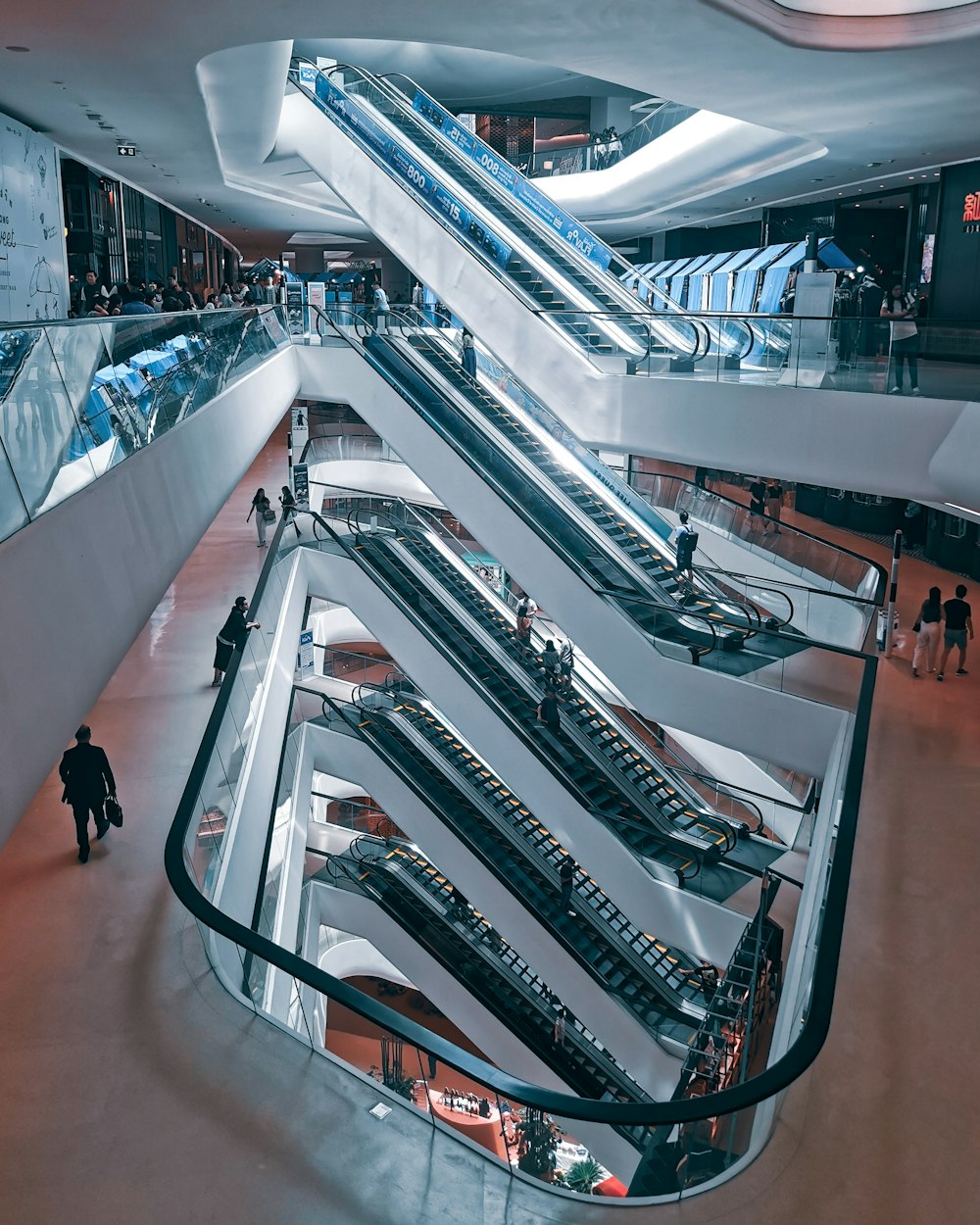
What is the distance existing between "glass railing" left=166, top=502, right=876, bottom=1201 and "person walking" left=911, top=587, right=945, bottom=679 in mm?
Answer: 3906

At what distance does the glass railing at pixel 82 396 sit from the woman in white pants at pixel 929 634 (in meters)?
8.15

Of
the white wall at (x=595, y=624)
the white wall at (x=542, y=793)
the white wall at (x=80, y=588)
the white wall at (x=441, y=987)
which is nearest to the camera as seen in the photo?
the white wall at (x=80, y=588)

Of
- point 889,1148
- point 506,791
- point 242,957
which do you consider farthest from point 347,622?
point 889,1148

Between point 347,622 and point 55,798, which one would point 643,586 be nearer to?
point 55,798

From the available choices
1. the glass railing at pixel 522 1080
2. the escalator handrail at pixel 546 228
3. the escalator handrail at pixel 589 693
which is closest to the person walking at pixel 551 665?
the escalator handrail at pixel 589 693

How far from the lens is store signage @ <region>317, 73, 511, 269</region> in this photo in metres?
17.2

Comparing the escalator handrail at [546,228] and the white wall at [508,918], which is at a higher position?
the escalator handrail at [546,228]

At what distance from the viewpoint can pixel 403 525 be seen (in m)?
18.3

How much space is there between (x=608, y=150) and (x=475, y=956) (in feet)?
60.6

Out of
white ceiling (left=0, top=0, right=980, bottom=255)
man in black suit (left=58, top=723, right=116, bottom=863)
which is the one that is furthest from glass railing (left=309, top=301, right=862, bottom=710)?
man in black suit (left=58, top=723, right=116, bottom=863)

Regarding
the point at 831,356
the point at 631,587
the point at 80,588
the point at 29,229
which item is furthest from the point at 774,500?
the point at 80,588

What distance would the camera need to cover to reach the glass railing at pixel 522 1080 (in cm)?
498

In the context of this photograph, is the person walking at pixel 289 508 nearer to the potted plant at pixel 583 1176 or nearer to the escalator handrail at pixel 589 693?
the escalator handrail at pixel 589 693

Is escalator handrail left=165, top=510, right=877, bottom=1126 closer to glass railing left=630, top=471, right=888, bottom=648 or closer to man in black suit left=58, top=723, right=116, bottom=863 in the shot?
man in black suit left=58, top=723, right=116, bottom=863
